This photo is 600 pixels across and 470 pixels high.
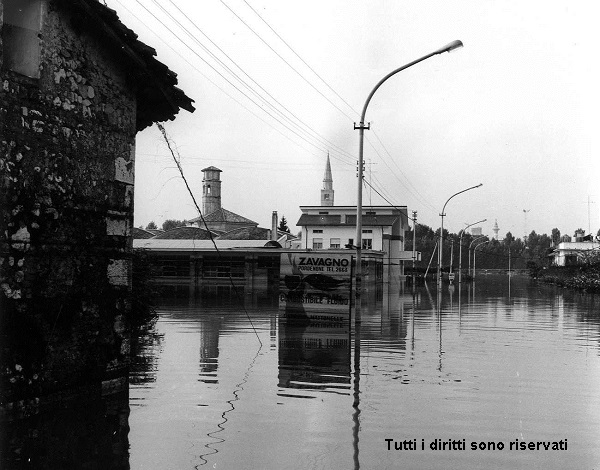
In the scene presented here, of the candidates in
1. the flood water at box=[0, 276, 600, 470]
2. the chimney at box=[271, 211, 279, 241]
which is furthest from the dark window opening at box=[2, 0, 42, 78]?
the chimney at box=[271, 211, 279, 241]

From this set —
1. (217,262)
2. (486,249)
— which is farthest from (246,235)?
(486,249)

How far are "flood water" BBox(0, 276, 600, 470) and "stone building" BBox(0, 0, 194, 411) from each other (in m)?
0.69

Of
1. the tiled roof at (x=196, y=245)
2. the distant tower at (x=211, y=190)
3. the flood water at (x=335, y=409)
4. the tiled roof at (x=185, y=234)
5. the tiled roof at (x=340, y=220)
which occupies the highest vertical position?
the distant tower at (x=211, y=190)

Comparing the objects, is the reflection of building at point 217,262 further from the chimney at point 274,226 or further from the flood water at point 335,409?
the flood water at point 335,409

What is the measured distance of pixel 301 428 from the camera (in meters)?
7.57

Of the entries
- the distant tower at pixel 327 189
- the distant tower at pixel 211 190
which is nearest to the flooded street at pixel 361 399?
the distant tower at pixel 327 189

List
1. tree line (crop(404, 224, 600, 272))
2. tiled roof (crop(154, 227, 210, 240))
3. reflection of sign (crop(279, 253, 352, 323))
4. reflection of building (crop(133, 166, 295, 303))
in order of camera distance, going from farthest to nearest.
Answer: tree line (crop(404, 224, 600, 272))
tiled roof (crop(154, 227, 210, 240))
reflection of building (crop(133, 166, 295, 303))
reflection of sign (crop(279, 253, 352, 323))

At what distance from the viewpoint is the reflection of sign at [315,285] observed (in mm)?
16344

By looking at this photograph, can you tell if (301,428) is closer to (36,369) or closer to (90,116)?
(36,369)

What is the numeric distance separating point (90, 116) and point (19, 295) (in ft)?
8.25

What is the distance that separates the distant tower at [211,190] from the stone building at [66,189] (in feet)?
242

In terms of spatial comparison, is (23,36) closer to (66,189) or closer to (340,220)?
(66,189)

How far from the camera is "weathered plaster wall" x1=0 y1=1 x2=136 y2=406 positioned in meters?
7.30

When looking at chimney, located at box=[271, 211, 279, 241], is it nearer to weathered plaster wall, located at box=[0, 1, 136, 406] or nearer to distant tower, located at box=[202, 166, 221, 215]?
distant tower, located at box=[202, 166, 221, 215]
